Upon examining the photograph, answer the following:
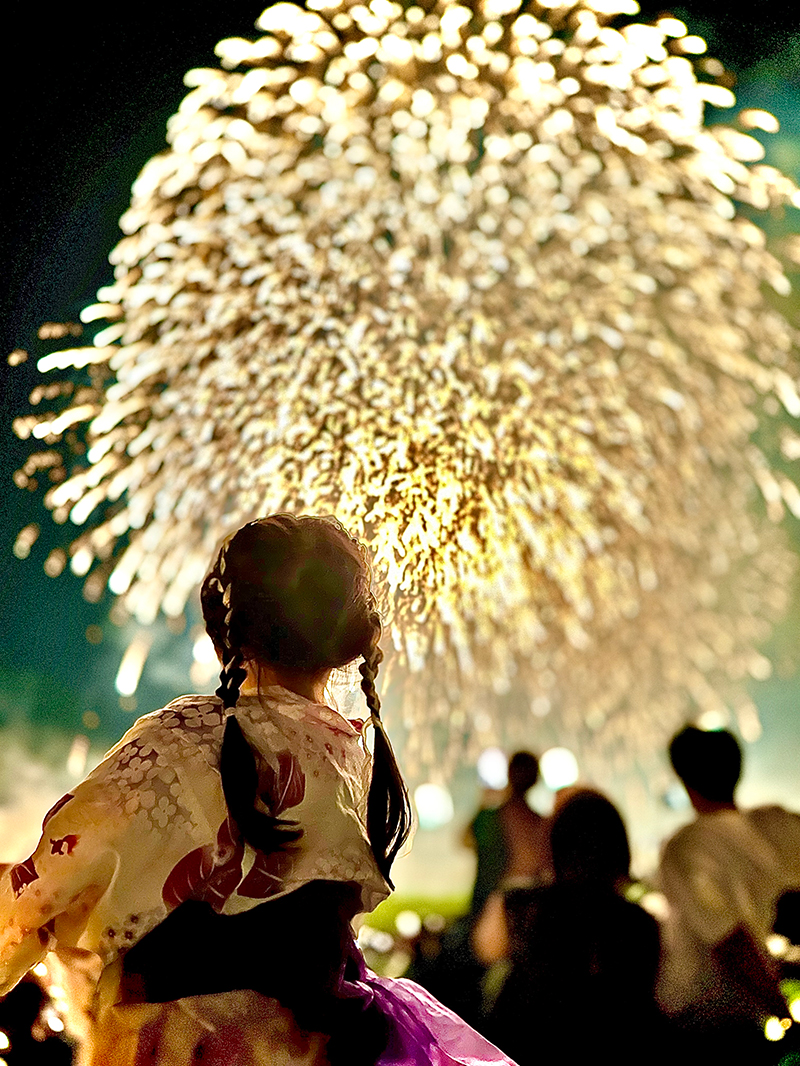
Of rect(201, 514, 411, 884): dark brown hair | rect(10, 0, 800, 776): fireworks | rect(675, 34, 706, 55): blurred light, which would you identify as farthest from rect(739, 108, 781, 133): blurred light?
rect(201, 514, 411, 884): dark brown hair

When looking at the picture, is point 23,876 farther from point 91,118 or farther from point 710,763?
point 91,118

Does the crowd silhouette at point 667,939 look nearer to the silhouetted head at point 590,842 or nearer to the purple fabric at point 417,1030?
the silhouetted head at point 590,842

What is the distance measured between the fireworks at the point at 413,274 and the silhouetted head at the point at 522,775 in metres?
0.34

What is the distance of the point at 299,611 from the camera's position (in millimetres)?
895

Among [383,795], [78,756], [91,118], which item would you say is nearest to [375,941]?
[383,795]

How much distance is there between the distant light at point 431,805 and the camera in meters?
7.26

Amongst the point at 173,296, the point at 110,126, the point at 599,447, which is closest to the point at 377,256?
the point at 173,296

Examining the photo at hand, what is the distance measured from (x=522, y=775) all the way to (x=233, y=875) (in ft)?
5.40

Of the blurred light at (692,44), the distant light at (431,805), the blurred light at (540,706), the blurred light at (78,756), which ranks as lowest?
the blurred light at (78,756)

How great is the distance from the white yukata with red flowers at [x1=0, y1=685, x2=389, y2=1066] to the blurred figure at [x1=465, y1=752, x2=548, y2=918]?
139cm

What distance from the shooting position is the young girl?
76cm

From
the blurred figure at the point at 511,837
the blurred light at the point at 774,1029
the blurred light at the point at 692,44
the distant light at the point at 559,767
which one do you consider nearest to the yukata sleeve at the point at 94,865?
the blurred light at the point at 774,1029

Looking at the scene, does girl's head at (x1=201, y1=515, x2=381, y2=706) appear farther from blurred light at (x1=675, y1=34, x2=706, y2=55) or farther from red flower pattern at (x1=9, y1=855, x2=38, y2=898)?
blurred light at (x1=675, y1=34, x2=706, y2=55)

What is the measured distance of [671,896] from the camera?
1.69 metres
